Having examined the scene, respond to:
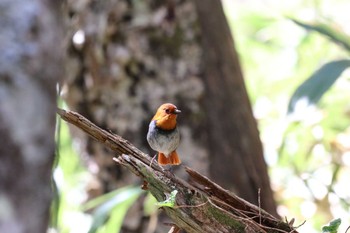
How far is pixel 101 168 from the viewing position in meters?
3.16

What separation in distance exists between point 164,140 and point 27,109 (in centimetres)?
97

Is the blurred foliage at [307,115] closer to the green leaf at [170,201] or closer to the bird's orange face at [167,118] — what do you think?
the bird's orange face at [167,118]

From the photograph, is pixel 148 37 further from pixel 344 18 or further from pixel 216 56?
pixel 344 18

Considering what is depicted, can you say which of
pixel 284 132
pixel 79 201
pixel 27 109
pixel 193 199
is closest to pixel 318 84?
pixel 284 132

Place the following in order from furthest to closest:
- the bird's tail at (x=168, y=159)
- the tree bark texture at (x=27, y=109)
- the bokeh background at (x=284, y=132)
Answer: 1. the bokeh background at (x=284, y=132)
2. the bird's tail at (x=168, y=159)
3. the tree bark texture at (x=27, y=109)

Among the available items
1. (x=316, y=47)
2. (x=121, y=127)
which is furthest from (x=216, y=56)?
(x=316, y=47)

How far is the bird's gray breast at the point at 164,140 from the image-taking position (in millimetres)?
1606

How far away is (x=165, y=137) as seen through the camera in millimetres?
1623

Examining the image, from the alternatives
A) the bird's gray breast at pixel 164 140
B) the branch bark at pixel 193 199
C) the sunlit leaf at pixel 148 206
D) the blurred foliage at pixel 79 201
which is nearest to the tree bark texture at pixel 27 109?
the branch bark at pixel 193 199

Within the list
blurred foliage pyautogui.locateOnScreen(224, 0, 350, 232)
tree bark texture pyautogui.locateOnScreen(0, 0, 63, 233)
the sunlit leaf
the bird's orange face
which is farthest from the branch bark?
the sunlit leaf

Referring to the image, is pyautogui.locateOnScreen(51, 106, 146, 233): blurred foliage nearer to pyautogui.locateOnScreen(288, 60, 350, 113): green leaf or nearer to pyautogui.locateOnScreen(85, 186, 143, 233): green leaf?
pyautogui.locateOnScreen(85, 186, 143, 233): green leaf

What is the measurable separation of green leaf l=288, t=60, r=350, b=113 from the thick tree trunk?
66 cm

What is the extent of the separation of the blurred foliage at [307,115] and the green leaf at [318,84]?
31 cm

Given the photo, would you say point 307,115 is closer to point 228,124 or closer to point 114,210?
point 228,124
